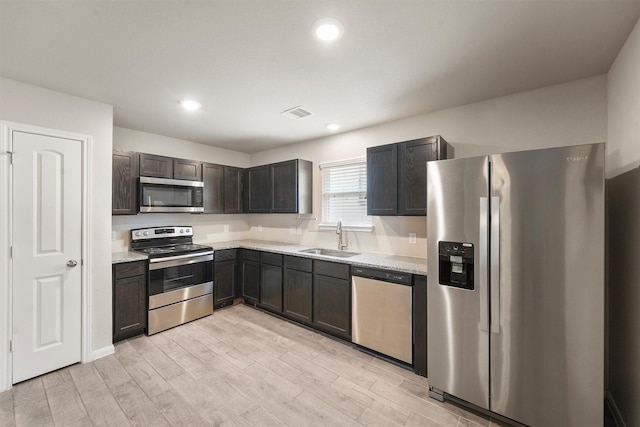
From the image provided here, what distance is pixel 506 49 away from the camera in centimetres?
186

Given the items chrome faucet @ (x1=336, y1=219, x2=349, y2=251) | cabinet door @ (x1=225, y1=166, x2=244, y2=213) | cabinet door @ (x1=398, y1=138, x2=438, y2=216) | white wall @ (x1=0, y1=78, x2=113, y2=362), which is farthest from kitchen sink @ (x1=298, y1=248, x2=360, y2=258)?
white wall @ (x1=0, y1=78, x2=113, y2=362)

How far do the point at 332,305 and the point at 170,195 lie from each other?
105 inches

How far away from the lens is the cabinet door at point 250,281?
3.98 m

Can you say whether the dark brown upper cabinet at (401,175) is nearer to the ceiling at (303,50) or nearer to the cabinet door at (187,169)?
the ceiling at (303,50)

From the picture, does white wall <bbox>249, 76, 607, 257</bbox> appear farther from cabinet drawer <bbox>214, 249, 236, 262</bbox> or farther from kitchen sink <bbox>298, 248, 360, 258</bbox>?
cabinet drawer <bbox>214, 249, 236, 262</bbox>

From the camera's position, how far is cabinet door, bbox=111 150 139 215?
10.4 feet

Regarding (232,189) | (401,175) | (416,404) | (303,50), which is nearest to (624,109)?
(401,175)

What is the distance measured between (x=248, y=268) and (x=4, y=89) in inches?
122

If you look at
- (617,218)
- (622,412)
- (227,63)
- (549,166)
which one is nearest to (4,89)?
(227,63)

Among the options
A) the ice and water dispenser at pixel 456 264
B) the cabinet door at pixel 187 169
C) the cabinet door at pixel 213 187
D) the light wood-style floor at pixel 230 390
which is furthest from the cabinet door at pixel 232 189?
the ice and water dispenser at pixel 456 264

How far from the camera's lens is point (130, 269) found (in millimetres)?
3033

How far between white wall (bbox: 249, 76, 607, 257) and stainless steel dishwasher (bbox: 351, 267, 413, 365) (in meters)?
0.68

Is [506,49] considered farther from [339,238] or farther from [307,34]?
[339,238]

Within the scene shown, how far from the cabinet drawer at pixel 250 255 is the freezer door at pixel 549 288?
302 cm
